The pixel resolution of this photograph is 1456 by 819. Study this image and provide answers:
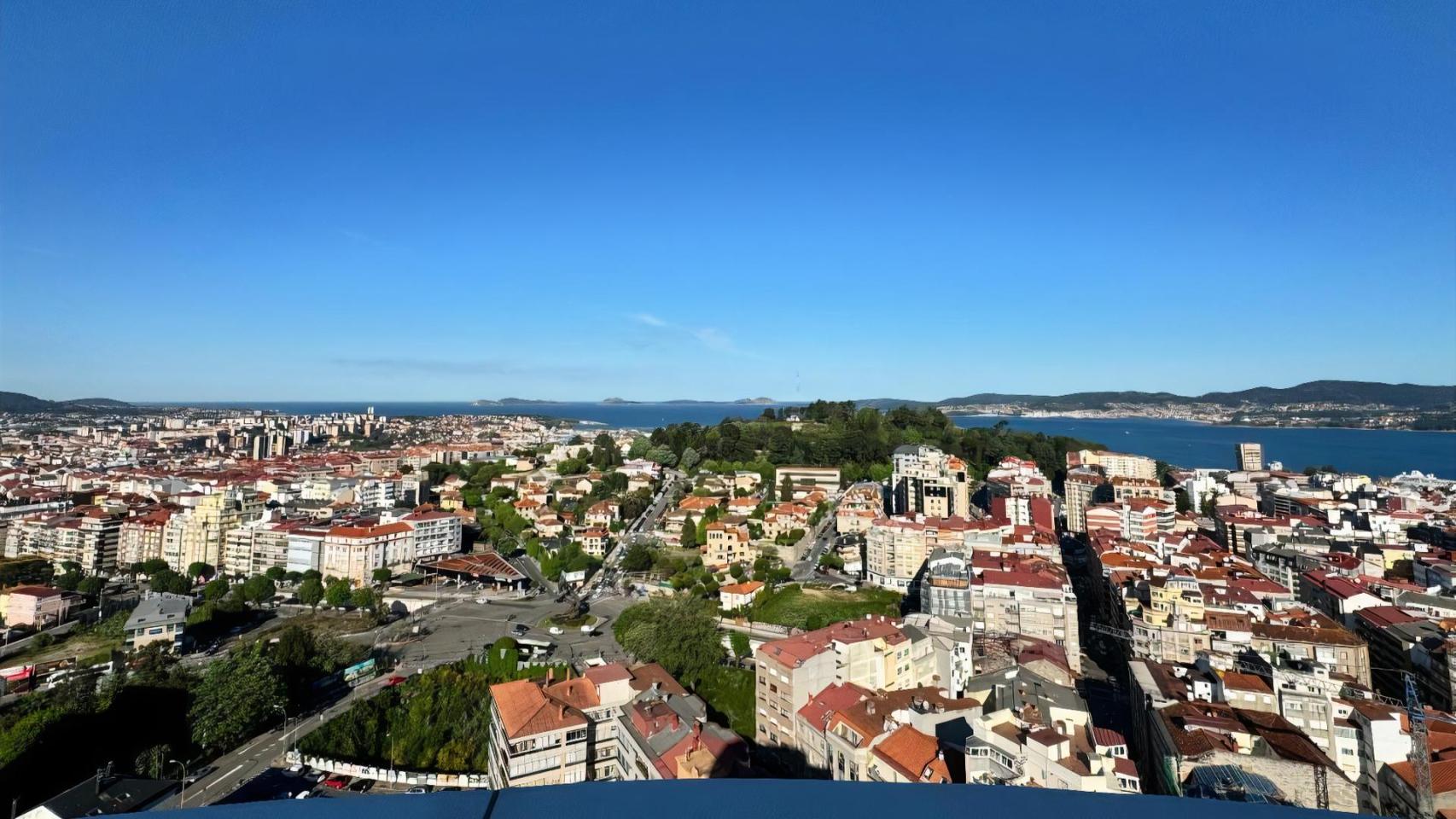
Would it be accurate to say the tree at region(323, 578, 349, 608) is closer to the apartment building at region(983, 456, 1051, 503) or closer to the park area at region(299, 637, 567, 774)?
the park area at region(299, 637, 567, 774)

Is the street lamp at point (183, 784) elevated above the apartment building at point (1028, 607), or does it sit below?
below

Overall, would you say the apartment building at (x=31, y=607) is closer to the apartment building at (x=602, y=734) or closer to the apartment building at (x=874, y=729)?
the apartment building at (x=602, y=734)

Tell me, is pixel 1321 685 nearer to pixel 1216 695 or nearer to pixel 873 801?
pixel 1216 695

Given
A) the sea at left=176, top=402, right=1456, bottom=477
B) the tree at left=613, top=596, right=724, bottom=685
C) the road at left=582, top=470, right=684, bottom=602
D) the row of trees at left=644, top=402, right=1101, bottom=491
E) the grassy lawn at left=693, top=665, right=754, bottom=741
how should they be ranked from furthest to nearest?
the sea at left=176, top=402, right=1456, bottom=477 → the row of trees at left=644, top=402, right=1101, bottom=491 → the road at left=582, top=470, right=684, bottom=602 → the tree at left=613, top=596, right=724, bottom=685 → the grassy lawn at left=693, top=665, right=754, bottom=741

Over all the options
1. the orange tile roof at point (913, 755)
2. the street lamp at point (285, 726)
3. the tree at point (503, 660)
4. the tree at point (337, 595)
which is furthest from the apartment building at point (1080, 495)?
the street lamp at point (285, 726)

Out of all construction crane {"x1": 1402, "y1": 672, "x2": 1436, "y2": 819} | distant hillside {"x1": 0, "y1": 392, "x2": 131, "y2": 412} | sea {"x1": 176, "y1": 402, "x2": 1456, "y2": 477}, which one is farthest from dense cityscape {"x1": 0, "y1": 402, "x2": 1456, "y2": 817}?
distant hillside {"x1": 0, "y1": 392, "x2": 131, "y2": 412}
